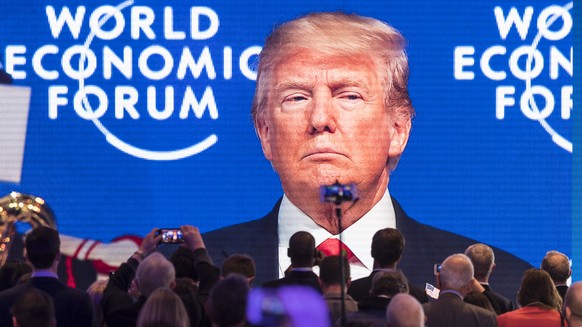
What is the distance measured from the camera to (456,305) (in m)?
5.11

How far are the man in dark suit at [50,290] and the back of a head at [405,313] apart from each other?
142 cm

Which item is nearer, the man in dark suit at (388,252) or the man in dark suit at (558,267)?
the man in dark suit at (388,252)

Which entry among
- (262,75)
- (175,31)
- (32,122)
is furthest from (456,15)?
(32,122)

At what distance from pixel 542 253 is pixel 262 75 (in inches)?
92.7

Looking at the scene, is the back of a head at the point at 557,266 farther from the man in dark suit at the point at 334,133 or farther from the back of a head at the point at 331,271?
the man in dark suit at the point at 334,133

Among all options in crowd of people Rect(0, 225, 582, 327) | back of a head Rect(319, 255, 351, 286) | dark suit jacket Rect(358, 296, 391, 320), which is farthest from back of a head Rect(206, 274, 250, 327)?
back of a head Rect(319, 255, 351, 286)

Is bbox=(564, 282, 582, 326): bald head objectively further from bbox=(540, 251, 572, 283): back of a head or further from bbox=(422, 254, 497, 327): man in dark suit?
bbox=(540, 251, 572, 283): back of a head

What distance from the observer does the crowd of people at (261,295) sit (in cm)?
406

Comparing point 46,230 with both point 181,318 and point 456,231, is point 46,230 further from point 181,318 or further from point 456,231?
point 456,231

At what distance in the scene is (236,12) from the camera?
806cm

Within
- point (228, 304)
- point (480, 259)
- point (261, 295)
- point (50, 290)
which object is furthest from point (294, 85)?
point (228, 304)

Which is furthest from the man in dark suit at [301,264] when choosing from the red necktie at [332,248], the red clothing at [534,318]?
the red necktie at [332,248]

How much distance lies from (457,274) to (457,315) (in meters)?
0.19

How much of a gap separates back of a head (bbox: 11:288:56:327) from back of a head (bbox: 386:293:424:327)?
1.27 meters
